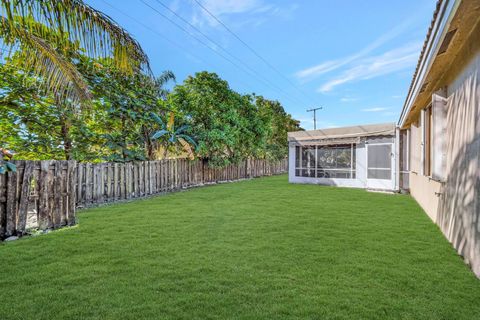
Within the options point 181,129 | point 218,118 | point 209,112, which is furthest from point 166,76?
point 181,129

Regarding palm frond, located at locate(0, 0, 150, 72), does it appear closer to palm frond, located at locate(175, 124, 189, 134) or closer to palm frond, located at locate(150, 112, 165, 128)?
palm frond, located at locate(150, 112, 165, 128)

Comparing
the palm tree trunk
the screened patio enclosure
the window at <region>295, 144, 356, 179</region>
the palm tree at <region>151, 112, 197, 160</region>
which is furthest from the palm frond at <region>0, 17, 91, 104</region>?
the window at <region>295, 144, 356, 179</region>

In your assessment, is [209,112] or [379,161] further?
[209,112]

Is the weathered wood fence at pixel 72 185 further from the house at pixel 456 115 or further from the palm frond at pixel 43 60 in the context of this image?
the house at pixel 456 115

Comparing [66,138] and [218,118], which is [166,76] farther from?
[66,138]

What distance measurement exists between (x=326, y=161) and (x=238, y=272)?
12.8 meters

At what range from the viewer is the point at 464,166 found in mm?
3701

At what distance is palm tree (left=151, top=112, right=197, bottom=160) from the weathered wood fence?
0.77 metres

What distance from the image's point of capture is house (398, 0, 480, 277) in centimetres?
301

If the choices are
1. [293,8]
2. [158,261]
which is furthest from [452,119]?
[293,8]

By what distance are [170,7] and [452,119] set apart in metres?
12.7

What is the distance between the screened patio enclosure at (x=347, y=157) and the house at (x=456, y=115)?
6.83m

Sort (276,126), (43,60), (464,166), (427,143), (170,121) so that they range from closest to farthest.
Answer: (464,166), (43,60), (427,143), (170,121), (276,126)

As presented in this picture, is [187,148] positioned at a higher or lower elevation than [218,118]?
lower
